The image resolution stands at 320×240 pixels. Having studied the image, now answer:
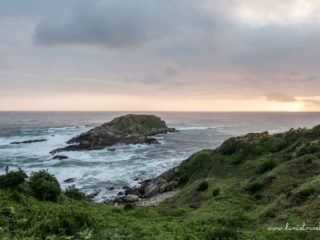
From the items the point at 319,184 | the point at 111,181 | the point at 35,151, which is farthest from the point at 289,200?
the point at 35,151

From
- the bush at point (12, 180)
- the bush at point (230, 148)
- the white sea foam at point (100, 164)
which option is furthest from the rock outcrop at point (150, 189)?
the bush at point (12, 180)

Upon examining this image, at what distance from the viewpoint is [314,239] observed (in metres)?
7.36

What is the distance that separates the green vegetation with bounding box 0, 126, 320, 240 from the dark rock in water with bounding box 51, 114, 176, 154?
41313mm

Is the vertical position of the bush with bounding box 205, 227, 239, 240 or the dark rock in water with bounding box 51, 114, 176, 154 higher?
the bush with bounding box 205, 227, 239, 240

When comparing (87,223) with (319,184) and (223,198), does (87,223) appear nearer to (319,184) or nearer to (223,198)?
(223,198)

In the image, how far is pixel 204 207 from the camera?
580 inches

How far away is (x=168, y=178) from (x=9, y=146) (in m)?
58.7

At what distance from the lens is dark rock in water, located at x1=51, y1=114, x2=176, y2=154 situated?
201 ft

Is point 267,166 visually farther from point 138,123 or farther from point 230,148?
point 138,123

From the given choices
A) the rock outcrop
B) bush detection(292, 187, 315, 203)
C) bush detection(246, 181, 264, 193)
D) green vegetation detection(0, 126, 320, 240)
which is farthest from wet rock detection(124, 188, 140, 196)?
bush detection(292, 187, 315, 203)

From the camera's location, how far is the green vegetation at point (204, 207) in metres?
7.38

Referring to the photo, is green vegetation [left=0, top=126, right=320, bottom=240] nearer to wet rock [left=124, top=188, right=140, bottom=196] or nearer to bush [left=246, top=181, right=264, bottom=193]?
bush [left=246, top=181, right=264, bottom=193]

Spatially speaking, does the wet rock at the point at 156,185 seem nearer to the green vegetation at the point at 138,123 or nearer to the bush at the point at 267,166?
the bush at the point at 267,166

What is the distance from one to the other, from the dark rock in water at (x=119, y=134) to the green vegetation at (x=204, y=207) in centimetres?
4131
